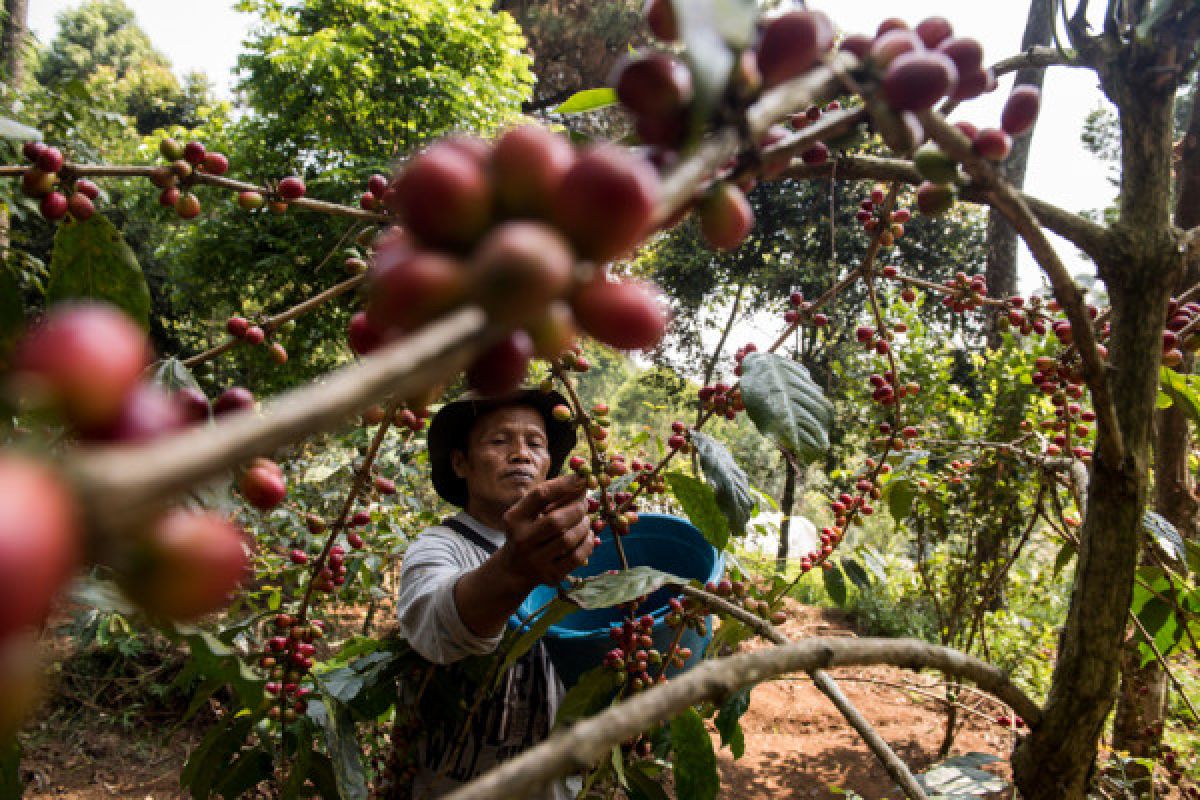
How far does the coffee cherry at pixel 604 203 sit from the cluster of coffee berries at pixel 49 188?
0.60 meters

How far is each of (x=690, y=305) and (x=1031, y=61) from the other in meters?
8.15

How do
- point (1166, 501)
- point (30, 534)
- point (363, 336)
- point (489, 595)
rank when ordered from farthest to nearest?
point (1166, 501)
point (489, 595)
point (363, 336)
point (30, 534)

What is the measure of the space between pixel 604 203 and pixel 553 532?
778 millimetres

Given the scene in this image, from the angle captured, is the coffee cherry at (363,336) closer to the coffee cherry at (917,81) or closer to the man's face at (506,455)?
the coffee cherry at (917,81)

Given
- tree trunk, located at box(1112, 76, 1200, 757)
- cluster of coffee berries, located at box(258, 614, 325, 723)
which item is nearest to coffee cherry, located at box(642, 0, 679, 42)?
cluster of coffee berries, located at box(258, 614, 325, 723)

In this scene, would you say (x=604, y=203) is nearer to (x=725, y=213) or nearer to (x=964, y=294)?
(x=725, y=213)

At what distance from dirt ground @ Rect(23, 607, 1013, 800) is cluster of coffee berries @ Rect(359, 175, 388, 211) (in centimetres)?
276

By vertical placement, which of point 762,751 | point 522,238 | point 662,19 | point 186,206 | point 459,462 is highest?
point 459,462

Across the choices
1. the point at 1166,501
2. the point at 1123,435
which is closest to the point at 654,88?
the point at 1123,435

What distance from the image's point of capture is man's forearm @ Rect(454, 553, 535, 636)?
1.04m

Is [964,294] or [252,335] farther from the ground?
[964,294]

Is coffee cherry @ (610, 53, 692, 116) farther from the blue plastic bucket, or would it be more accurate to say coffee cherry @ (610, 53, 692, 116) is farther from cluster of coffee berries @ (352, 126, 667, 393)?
the blue plastic bucket

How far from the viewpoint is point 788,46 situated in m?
0.29

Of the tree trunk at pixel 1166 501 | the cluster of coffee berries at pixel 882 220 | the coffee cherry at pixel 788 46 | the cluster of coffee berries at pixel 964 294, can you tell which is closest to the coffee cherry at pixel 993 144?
the coffee cherry at pixel 788 46
